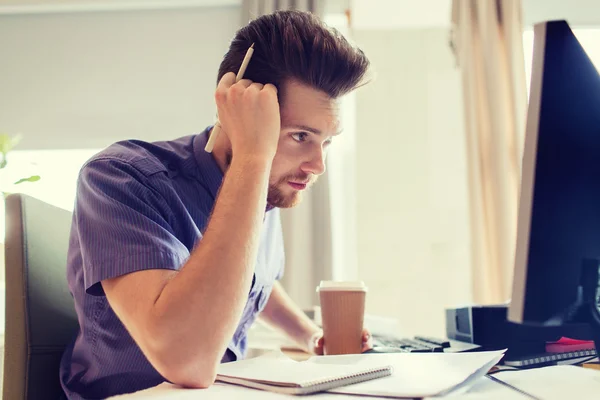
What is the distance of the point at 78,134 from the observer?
298 centimetres

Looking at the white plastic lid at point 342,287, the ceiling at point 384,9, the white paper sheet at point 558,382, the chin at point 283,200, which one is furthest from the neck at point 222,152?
the ceiling at point 384,9

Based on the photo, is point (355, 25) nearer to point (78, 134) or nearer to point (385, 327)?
point (78, 134)

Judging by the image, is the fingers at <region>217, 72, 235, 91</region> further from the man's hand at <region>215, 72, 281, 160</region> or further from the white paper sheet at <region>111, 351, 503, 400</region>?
the white paper sheet at <region>111, 351, 503, 400</region>

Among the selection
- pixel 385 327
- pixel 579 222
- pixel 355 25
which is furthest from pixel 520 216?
pixel 355 25

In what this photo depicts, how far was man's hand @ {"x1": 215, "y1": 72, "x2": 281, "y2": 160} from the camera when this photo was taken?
Result: 917 mm

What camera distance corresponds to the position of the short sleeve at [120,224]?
0.78m

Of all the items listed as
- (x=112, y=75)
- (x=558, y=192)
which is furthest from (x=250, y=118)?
(x=112, y=75)

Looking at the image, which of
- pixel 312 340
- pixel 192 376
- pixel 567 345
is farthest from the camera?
pixel 312 340

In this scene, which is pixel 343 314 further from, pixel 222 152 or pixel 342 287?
pixel 222 152

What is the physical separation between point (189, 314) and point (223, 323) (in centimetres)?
5

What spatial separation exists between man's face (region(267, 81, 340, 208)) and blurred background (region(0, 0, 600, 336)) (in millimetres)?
1508

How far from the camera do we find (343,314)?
1.02 m

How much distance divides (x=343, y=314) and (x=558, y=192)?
0.56 meters

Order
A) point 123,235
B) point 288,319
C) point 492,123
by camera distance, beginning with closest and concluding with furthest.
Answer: point 123,235
point 288,319
point 492,123
